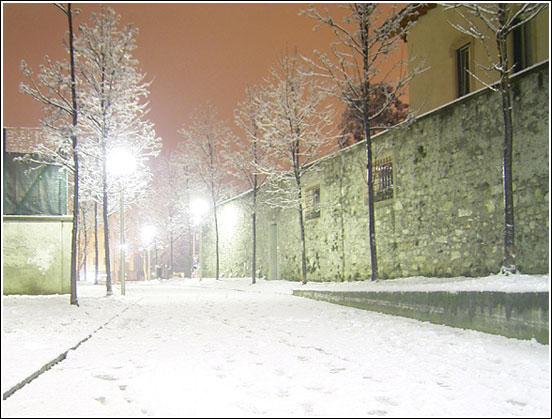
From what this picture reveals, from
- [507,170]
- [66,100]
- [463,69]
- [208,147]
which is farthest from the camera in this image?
[208,147]

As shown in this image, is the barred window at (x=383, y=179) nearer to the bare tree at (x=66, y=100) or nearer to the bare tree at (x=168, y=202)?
the bare tree at (x=66, y=100)

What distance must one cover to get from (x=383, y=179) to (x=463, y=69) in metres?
4.68

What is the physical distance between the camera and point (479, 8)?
26.7 ft

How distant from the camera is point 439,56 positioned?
16.2 m

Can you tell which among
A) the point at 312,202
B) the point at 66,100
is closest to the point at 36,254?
the point at 66,100

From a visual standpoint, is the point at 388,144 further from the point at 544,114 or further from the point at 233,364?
the point at 233,364

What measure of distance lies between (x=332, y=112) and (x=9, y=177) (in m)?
10.7

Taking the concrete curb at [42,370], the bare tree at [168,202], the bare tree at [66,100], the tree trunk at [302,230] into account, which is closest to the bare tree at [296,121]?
the tree trunk at [302,230]

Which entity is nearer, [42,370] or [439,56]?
[42,370]

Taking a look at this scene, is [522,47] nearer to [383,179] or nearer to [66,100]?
[383,179]

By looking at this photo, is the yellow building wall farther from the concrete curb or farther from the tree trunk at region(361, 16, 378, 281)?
the concrete curb

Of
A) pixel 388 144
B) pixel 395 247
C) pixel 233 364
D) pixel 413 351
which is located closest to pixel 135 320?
pixel 233 364

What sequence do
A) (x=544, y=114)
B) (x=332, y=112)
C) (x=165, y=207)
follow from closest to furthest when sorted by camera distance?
(x=544, y=114) → (x=332, y=112) → (x=165, y=207)

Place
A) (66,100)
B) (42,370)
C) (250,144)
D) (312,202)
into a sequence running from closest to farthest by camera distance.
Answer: (42,370)
(66,100)
(312,202)
(250,144)
